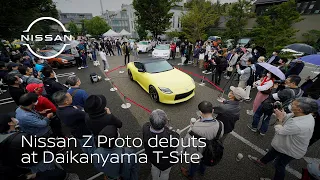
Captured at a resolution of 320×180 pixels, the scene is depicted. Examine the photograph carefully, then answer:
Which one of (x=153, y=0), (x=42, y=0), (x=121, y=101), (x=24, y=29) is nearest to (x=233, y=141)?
(x=121, y=101)

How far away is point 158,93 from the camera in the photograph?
517 cm

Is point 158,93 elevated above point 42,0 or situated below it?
below

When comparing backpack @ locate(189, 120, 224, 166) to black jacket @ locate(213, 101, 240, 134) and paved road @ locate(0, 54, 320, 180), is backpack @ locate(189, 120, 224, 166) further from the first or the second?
paved road @ locate(0, 54, 320, 180)

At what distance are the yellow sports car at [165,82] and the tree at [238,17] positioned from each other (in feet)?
46.2

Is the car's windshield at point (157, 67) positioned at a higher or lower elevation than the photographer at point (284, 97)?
higher

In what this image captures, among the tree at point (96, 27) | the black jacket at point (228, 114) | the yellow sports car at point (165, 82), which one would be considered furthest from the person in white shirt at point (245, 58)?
the tree at point (96, 27)

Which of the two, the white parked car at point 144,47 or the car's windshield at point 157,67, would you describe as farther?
the white parked car at point 144,47

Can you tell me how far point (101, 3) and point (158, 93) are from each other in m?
30.5

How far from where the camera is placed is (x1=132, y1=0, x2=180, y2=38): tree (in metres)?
20.3

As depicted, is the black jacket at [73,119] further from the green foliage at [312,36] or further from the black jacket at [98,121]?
the green foliage at [312,36]

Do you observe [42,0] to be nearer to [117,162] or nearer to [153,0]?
[117,162]

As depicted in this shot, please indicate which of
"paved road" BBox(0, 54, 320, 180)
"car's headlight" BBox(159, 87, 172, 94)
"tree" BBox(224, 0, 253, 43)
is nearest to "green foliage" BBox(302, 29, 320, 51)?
"tree" BBox(224, 0, 253, 43)

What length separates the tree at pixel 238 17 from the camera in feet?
48.9

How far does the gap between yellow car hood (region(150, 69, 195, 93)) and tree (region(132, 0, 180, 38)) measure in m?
18.7
